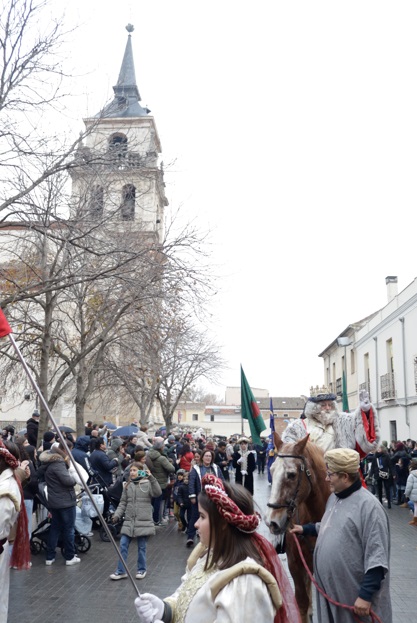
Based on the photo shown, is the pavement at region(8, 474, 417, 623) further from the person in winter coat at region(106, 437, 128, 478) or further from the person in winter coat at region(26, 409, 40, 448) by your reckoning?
the person in winter coat at region(26, 409, 40, 448)

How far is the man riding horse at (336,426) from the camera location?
5.86 metres

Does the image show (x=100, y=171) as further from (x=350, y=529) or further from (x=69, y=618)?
(x=350, y=529)

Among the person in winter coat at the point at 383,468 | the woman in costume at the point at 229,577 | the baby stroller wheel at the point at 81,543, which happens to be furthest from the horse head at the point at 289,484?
the person in winter coat at the point at 383,468

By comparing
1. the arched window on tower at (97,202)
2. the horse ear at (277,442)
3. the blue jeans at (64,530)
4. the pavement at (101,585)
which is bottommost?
the pavement at (101,585)

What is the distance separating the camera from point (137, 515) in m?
8.68

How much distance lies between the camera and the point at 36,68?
11.5 m

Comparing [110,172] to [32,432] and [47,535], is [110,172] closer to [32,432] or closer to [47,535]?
[32,432]

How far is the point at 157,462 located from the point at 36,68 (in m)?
8.42

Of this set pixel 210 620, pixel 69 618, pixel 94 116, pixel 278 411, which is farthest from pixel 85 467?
pixel 278 411

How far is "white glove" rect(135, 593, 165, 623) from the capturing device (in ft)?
9.34

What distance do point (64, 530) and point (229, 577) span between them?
25.1 ft

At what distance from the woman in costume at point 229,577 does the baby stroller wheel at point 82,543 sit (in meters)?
8.20

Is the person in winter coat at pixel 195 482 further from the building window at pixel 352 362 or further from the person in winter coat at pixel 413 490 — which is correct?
the building window at pixel 352 362

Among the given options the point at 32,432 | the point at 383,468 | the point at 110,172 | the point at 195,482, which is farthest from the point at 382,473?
the point at 110,172
